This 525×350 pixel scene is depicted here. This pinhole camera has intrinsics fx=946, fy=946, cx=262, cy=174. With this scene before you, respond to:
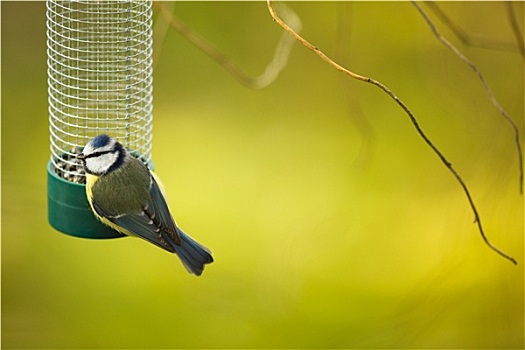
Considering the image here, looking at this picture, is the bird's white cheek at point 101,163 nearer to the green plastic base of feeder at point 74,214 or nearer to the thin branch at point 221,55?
the green plastic base of feeder at point 74,214

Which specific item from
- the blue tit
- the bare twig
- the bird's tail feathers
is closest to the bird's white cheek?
the blue tit

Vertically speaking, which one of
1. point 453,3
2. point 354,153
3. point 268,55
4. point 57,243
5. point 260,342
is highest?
point 453,3

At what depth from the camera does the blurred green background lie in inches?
186

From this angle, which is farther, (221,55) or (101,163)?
(221,55)

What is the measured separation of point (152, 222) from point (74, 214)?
25 centimetres

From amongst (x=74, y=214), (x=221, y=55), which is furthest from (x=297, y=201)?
(x=74, y=214)

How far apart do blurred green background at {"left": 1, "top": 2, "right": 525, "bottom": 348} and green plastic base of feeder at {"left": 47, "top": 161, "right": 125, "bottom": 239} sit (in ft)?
4.46

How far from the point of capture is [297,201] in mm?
5266

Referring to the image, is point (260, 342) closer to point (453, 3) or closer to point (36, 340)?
point (36, 340)

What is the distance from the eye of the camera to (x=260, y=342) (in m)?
4.81

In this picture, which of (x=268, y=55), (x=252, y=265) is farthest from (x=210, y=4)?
(x=252, y=265)

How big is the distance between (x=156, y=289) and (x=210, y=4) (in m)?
1.83

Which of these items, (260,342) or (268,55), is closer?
(260,342)

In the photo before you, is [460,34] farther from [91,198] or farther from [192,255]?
[91,198]
